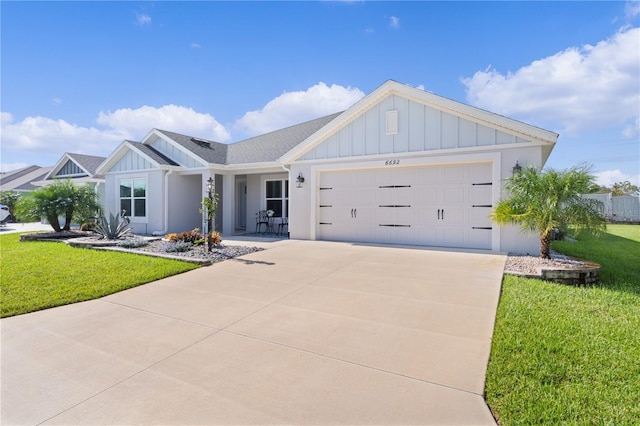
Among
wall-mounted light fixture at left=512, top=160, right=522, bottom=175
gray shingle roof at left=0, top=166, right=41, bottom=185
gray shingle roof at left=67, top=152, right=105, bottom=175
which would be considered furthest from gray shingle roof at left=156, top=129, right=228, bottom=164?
gray shingle roof at left=0, top=166, right=41, bottom=185

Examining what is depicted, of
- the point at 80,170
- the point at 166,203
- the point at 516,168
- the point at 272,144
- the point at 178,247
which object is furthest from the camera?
the point at 80,170

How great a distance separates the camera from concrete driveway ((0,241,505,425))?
8.34 ft

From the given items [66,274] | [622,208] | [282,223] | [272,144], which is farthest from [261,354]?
[622,208]

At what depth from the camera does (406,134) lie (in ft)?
33.3

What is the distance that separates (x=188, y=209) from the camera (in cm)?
1502

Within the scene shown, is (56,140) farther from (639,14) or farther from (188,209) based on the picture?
(639,14)

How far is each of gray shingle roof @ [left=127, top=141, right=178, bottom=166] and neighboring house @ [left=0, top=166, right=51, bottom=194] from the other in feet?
70.1

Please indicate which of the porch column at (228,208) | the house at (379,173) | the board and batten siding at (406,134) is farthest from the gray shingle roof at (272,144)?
the board and batten siding at (406,134)

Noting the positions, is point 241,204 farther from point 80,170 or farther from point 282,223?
point 80,170

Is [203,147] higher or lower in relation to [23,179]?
higher

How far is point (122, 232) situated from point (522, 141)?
45.3 feet

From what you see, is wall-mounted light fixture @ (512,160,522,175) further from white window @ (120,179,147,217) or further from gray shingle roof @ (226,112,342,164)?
white window @ (120,179,147,217)

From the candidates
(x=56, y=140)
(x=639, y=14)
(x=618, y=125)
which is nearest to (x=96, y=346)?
(x=639, y=14)

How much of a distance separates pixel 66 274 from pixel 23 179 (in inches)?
1404
